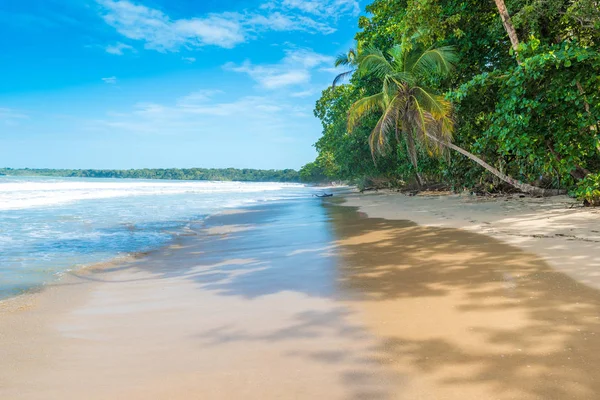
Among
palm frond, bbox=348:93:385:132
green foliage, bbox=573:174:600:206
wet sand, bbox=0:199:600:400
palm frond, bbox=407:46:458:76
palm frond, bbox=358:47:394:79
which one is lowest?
wet sand, bbox=0:199:600:400

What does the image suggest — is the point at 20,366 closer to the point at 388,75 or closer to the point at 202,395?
the point at 202,395

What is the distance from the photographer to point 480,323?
3.13 meters

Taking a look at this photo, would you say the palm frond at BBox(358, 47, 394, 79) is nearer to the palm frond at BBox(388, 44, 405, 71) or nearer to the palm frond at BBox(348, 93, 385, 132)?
the palm frond at BBox(388, 44, 405, 71)

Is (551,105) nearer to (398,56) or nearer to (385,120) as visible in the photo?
(385,120)

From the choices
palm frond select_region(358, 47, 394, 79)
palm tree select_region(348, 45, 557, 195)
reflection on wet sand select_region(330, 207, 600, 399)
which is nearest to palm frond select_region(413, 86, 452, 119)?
palm tree select_region(348, 45, 557, 195)

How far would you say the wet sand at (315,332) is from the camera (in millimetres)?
2283

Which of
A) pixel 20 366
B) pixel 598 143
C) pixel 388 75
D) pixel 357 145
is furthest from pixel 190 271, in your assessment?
pixel 357 145

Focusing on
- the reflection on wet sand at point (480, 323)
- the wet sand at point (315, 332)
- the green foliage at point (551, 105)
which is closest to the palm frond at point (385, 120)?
the green foliage at point (551, 105)

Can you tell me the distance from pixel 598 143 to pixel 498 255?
565 centimetres

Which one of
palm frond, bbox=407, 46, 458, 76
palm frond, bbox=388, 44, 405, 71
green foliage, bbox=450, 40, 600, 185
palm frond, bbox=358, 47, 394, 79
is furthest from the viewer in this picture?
palm frond, bbox=358, 47, 394, 79

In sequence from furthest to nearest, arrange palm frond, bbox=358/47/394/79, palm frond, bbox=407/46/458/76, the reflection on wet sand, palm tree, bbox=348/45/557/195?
palm frond, bbox=358/47/394/79, palm tree, bbox=348/45/557/195, palm frond, bbox=407/46/458/76, the reflection on wet sand

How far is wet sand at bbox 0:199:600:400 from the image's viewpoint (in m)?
2.28

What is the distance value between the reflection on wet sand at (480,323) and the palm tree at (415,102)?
913 centimetres

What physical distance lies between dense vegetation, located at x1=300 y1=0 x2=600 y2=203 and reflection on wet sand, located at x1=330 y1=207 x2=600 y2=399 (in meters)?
5.29
